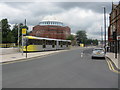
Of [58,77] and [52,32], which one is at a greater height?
[52,32]

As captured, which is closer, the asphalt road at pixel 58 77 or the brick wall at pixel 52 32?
the asphalt road at pixel 58 77

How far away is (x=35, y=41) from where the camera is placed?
3056 cm

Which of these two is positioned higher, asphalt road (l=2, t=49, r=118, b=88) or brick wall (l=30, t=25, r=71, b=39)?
brick wall (l=30, t=25, r=71, b=39)

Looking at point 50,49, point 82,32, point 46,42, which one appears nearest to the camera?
point 46,42

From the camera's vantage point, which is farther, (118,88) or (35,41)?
(35,41)

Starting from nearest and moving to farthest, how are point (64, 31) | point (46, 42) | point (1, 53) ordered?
point (1, 53) < point (46, 42) < point (64, 31)

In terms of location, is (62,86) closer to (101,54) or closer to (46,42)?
(101,54)

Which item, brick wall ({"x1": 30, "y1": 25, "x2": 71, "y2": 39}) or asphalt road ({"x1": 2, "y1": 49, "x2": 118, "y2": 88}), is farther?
brick wall ({"x1": 30, "y1": 25, "x2": 71, "y2": 39})

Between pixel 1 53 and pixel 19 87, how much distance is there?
1964cm

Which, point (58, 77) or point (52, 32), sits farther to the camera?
point (52, 32)

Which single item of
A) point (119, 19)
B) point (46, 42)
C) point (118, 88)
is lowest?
Answer: point (118, 88)

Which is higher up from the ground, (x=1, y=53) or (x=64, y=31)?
(x=64, y=31)

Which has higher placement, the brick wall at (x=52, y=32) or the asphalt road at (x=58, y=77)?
the brick wall at (x=52, y=32)

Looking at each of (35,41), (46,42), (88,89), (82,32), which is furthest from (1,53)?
(82,32)
